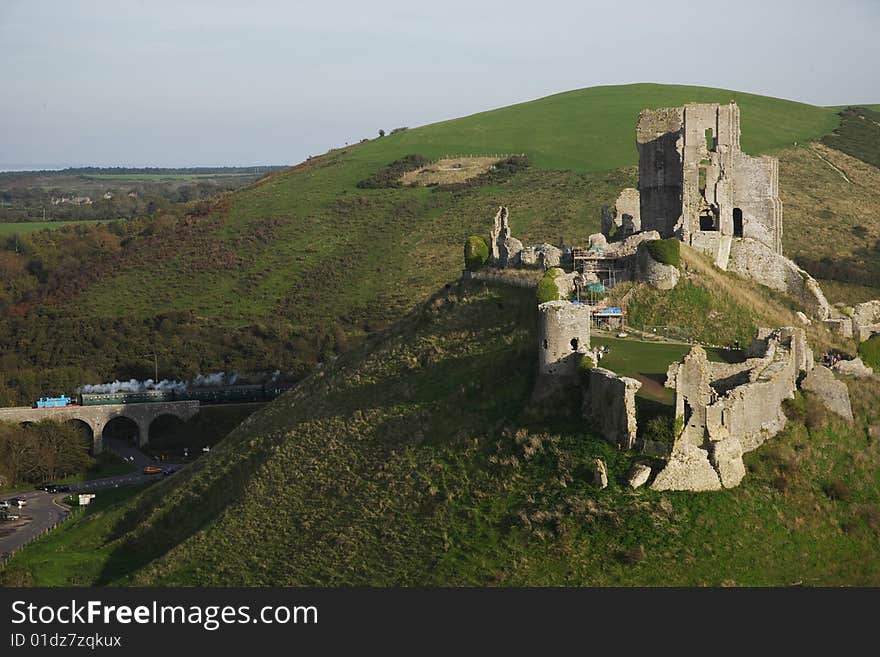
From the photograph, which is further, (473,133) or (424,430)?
(473,133)

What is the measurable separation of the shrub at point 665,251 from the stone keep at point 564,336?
39.4ft

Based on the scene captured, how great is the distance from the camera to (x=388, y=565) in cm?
4125

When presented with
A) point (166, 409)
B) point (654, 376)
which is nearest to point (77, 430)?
point (166, 409)

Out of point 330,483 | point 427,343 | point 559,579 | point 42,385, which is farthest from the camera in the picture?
point 42,385

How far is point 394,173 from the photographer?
512 feet

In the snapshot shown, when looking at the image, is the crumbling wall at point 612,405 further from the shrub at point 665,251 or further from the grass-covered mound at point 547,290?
the shrub at point 665,251

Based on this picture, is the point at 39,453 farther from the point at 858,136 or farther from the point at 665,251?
the point at 858,136

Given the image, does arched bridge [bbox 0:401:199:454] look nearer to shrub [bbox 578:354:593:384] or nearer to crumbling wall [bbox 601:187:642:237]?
crumbling wall [bbox 601:187:642:237]

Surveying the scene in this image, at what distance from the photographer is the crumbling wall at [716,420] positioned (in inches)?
1484

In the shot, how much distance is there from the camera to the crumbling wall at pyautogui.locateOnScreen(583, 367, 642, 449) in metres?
38.7

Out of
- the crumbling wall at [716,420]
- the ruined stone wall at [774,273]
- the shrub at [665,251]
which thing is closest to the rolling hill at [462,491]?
the crumbling wall at [716,420]

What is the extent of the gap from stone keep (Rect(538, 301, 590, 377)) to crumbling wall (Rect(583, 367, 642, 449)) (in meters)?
1.45

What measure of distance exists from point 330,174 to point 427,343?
110975 millimetres

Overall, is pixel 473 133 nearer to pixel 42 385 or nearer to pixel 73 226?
pixel 73 226
